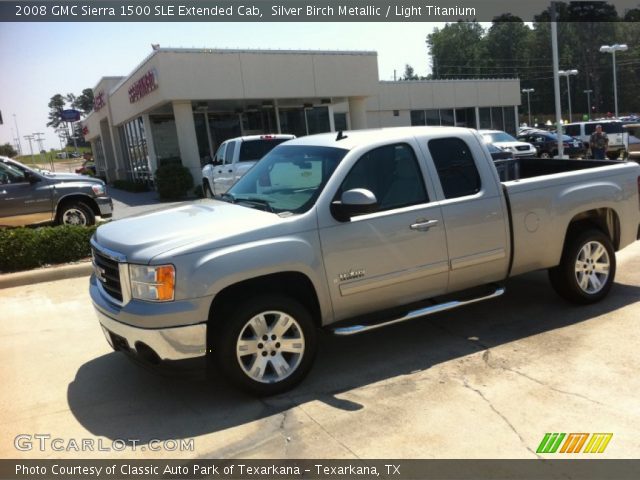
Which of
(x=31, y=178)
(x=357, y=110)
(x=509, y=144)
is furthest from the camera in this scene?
(x=357, y=110)

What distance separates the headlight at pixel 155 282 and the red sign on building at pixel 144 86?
17.0 metres

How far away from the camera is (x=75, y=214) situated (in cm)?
1086

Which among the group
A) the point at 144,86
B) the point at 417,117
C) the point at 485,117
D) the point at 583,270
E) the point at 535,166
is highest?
the point at 144,86

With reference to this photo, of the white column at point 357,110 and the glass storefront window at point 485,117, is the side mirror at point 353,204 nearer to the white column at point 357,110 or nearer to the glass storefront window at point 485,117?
the white column at point 357,110

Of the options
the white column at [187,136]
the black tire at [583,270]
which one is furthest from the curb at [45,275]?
the white column at [187,136]

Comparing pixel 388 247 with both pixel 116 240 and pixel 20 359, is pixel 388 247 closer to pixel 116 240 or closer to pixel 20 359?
pixel 116 240

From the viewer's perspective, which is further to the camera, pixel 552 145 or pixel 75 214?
pixel 552 145

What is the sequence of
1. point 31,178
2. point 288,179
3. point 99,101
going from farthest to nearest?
point 99,101
point 31,178
point 288,179

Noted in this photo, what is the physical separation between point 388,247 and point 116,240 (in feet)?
6.87

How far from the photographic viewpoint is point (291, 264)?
407 centimetres

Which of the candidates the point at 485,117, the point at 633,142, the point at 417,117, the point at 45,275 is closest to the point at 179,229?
the point at 45,275

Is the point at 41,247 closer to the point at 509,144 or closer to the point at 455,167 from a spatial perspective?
the point at 455,167

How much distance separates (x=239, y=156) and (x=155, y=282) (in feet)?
35.2

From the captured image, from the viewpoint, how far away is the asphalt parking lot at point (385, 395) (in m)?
3.54
